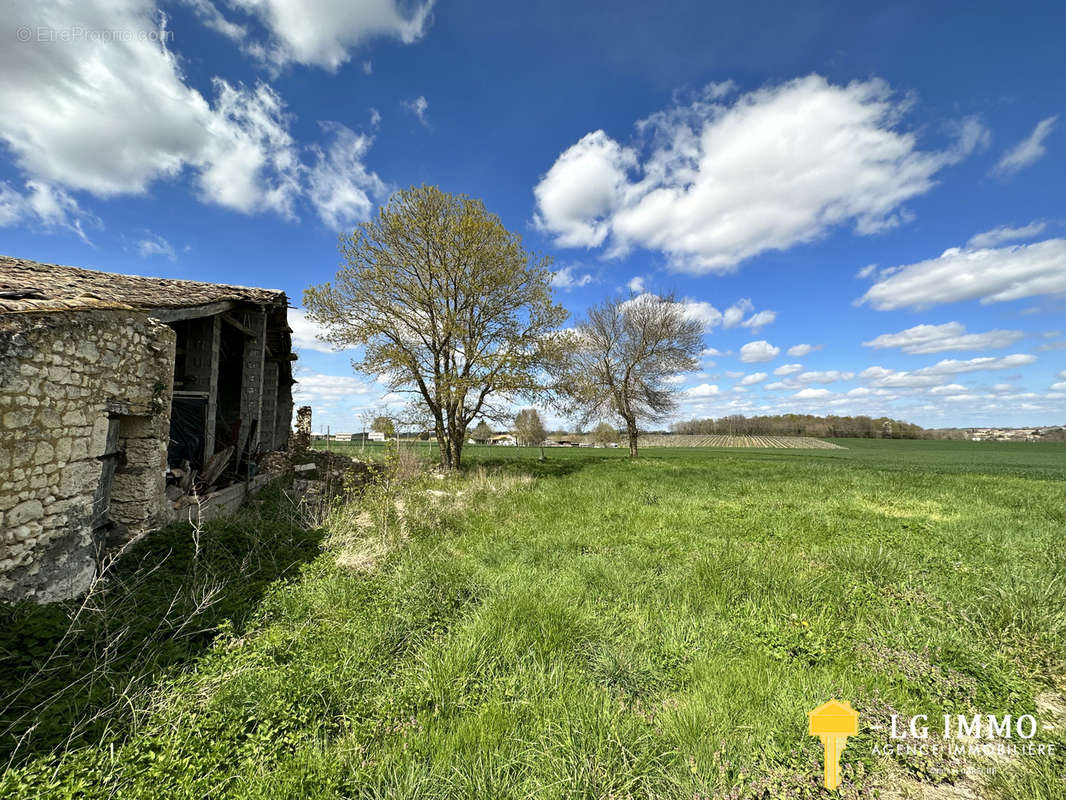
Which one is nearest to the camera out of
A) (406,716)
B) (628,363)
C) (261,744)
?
(261,744)

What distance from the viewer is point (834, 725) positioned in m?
2.76

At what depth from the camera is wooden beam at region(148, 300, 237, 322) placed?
626 cm

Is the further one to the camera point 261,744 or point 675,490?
point 675,490

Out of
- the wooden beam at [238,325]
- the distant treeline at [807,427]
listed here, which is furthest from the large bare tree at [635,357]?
the distant treeline at [807,427]

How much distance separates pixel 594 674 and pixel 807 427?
281 ft

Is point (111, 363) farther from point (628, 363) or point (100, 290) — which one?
point (628, 363)

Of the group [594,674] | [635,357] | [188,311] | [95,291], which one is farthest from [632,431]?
[95,291]

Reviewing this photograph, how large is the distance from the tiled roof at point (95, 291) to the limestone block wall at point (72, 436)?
0.75 ft

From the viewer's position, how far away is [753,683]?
10.6ft

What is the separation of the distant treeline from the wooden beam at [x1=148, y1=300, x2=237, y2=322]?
239 ft

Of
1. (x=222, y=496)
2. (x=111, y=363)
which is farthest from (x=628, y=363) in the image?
(x=111, y=363)

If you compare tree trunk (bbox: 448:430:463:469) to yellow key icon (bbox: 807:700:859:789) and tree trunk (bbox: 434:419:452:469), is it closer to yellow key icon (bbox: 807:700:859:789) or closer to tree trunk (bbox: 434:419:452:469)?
tree trunk (bbox: 434:419:452:469)

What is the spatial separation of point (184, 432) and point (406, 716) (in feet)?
28.3

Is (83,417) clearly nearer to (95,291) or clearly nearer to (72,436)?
(72,436)
